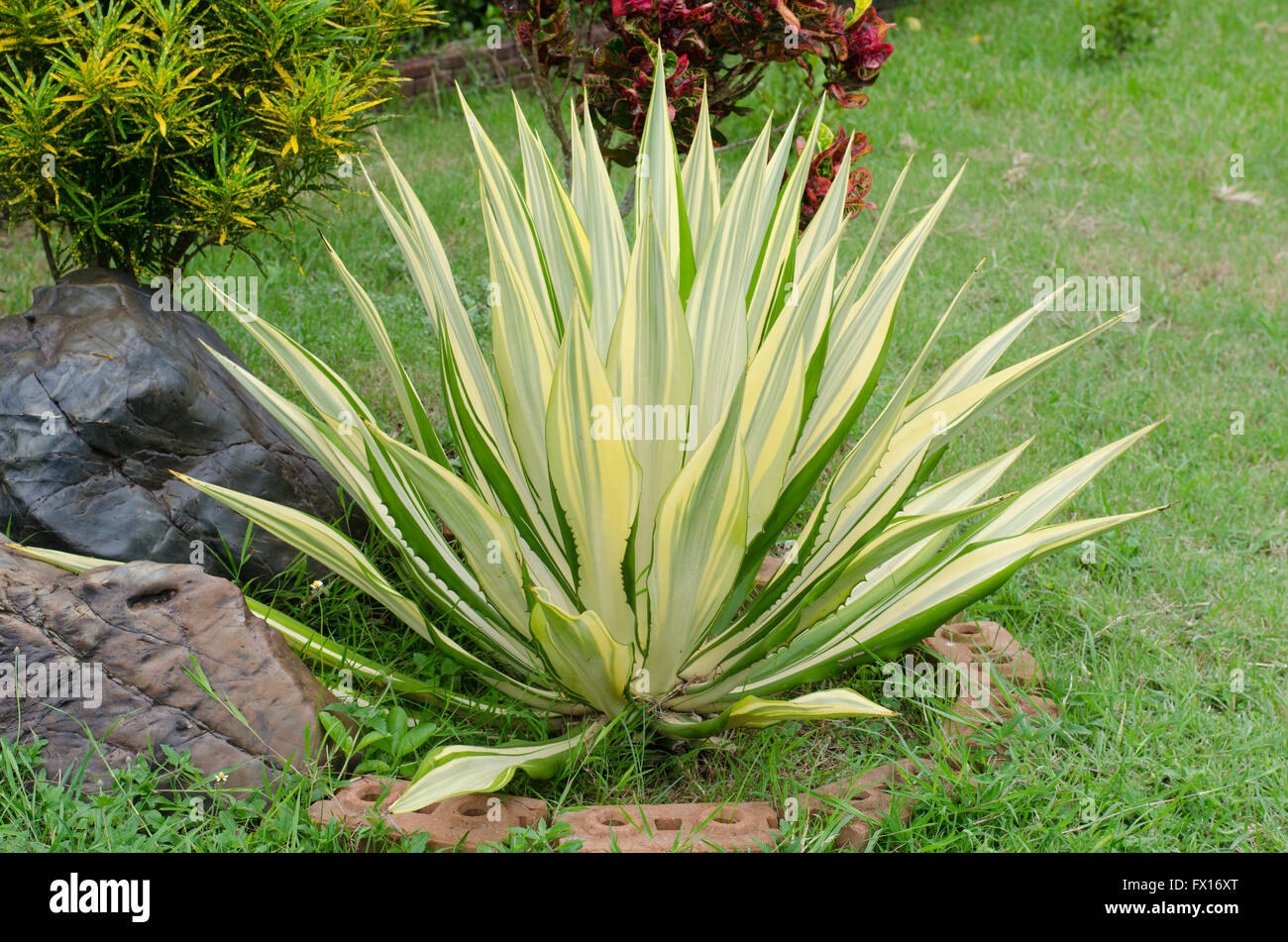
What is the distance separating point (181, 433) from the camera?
2516mm

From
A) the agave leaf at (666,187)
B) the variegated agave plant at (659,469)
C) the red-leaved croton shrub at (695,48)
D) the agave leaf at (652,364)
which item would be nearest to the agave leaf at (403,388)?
the variegated agave plant at (659,469)

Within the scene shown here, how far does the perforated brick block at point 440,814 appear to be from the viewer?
78.2 inches

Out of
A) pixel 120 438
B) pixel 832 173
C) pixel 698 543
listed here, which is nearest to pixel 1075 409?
pixel 832 173

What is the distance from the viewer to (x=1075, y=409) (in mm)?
3691

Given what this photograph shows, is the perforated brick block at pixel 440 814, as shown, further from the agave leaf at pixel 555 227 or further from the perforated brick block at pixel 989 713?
the agave leaf at pixel 555 227

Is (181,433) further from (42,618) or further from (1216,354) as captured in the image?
(1216,354)

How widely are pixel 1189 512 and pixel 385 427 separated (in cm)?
236

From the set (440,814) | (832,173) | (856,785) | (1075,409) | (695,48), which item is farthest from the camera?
(1075,409)

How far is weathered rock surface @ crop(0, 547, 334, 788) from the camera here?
2068 millimetres

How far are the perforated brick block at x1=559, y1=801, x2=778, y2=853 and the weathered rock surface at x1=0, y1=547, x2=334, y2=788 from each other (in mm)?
575

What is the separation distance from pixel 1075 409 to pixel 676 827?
7.58 feet

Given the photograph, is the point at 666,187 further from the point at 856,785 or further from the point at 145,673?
the point at 145,673

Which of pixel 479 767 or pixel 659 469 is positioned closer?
pixel 479 767

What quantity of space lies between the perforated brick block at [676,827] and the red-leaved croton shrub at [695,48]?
5.30 feet
